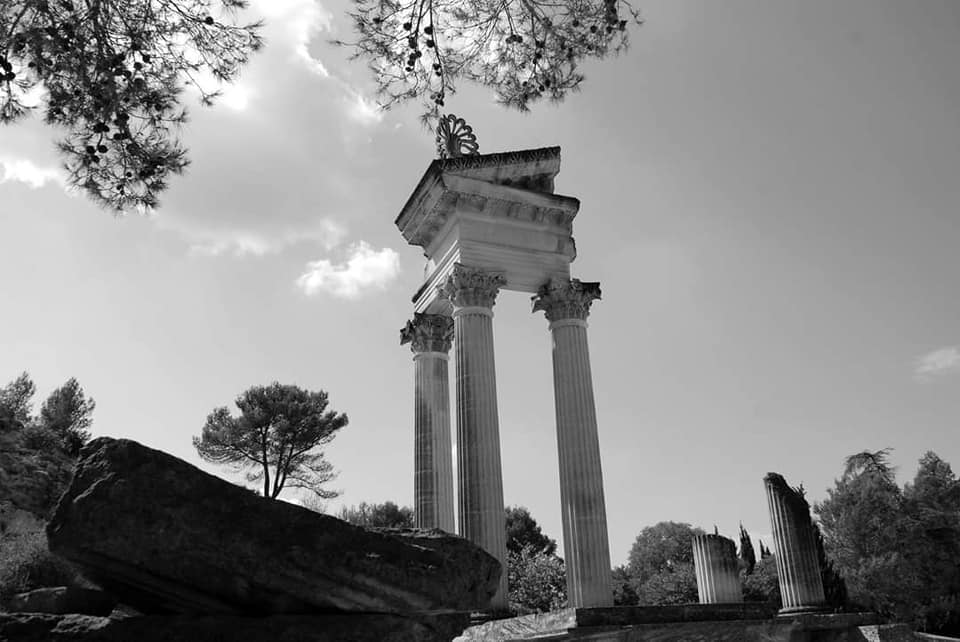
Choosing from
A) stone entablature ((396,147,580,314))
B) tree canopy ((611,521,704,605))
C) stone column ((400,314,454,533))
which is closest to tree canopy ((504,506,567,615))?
stone column ((400,314,454,533))

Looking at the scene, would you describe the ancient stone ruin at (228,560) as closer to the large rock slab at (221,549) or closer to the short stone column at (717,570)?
the large rock slab at (221,549)

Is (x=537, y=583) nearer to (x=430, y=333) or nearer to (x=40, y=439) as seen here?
(x=430, y=333)

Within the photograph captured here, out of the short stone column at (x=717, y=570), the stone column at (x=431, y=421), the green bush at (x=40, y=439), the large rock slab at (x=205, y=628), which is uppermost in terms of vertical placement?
the green bush at (x=40, y=439)

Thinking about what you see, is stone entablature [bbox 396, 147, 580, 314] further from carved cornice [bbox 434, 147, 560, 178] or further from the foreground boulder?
the foreground boulder

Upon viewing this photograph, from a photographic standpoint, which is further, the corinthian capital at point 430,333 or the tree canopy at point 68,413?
the tree canopy at point 68,413

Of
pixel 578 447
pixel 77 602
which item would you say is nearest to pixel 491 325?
pixel 578 447

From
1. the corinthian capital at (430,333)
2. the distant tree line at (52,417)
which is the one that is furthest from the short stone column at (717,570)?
the distant tree line at (52,417)

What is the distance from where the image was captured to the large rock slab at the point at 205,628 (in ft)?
10.3

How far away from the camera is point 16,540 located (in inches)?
1037

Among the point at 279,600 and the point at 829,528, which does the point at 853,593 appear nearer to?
the point at 829,528

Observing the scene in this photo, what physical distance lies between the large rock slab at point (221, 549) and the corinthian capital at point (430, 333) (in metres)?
16.8

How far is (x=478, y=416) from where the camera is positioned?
17047 mm

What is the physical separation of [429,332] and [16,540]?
17.8 m

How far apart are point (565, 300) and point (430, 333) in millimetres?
3868
